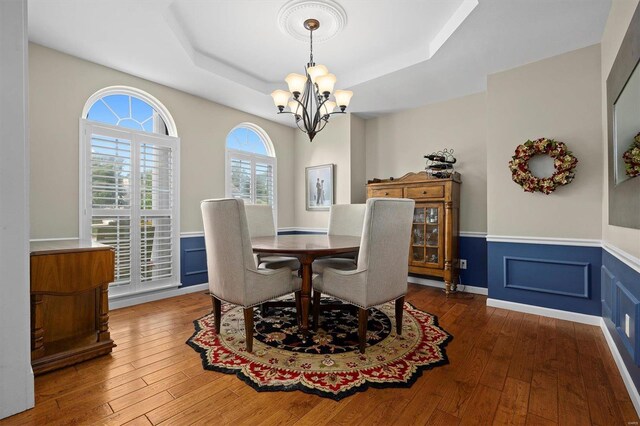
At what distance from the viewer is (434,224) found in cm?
364

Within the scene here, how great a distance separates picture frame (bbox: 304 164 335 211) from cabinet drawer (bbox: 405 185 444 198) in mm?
1266

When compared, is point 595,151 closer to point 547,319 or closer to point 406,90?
point 547,319

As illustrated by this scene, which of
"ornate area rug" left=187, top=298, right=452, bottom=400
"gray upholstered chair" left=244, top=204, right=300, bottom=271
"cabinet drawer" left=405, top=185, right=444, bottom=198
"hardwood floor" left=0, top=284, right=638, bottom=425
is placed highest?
"cabinet drawer" left=405, top=185, right=444, bottom=198

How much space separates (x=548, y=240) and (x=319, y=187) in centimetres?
303

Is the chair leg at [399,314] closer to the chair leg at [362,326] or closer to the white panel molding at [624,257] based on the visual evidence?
the chair leg at [362,326]

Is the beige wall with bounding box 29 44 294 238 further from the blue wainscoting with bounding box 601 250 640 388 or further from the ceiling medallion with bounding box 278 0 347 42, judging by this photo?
the blue wainscoting with bounding box 601 250 640 388

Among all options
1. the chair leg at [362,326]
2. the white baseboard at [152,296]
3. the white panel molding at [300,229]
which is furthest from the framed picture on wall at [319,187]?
the chair leg at [362,326]

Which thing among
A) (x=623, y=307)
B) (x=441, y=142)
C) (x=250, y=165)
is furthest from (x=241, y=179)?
(x=623, y=307)

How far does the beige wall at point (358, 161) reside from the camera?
14.9ft

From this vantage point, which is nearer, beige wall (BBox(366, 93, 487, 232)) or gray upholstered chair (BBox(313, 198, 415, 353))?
gray upholstered chair (BBox(313, 198, 415, 353))

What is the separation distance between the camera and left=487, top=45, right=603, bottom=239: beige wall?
2.65 meters

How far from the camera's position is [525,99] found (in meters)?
2.99

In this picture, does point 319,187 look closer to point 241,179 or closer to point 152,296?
point 241,179

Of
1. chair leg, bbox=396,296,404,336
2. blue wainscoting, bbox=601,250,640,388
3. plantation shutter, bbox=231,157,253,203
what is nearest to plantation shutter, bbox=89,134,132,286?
plantation shutter, bbox=231,157,253,203
